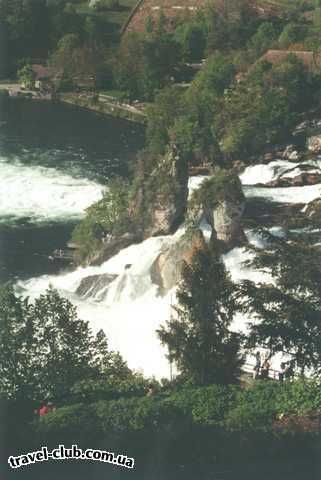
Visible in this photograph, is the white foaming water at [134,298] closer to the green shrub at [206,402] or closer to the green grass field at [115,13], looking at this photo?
the green shrub at [206,402]

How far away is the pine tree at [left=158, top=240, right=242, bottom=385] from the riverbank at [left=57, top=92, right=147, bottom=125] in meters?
47.7

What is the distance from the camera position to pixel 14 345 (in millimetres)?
27266

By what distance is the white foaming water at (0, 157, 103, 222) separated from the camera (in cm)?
5347

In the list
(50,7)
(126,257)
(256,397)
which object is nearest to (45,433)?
(256,397)

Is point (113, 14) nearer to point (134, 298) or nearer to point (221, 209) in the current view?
point (221, 209)

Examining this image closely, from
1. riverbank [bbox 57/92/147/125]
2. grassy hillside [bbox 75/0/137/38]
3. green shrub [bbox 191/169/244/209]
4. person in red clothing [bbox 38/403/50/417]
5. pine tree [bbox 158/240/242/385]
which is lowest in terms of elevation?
person in red clothing [bbox 38/403/50/417]

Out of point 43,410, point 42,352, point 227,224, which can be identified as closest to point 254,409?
point 43,410

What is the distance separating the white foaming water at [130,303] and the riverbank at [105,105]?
3225 cm

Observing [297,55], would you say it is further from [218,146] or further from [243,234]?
[243,234]

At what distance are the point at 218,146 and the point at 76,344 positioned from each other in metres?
33.3

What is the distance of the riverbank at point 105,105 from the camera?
7625 cm

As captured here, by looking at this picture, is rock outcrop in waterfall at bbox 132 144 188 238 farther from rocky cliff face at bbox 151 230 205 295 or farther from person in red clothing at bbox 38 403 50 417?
person in red clothing at bbox 38 403 50 417

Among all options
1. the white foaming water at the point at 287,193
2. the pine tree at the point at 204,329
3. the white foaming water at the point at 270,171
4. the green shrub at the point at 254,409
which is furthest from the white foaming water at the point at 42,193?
the green shrub at the point at 254,409

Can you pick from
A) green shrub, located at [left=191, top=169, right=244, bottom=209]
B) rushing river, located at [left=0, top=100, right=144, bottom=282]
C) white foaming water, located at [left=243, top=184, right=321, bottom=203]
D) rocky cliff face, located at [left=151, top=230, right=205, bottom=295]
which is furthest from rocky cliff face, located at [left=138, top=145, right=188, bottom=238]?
white foaming water, located at [left=243, top=184, right=321, bottom=203]
